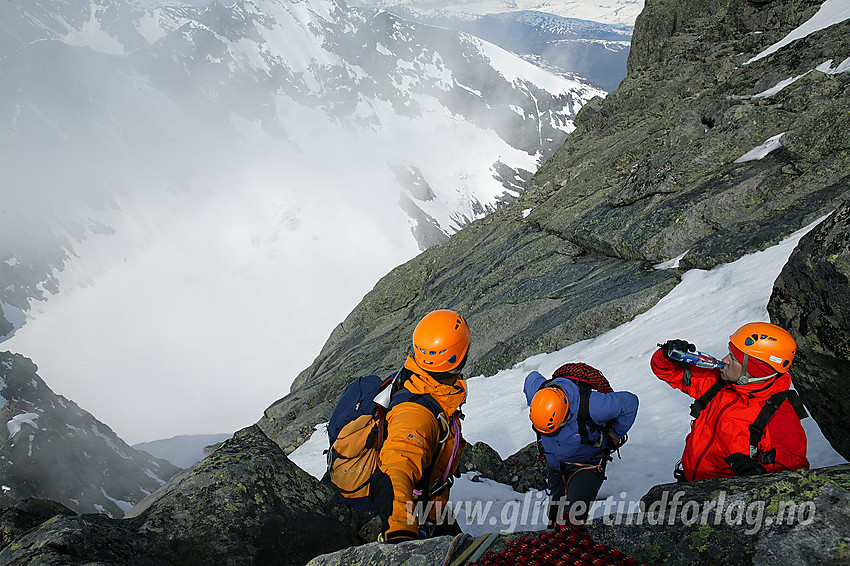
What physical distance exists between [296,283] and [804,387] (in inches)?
5914

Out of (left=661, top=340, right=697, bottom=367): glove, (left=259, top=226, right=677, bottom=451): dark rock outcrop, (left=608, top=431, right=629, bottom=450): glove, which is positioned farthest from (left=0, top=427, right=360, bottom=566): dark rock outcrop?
(left=259, top=226, right=677, bottom=451): dark rock outcrop

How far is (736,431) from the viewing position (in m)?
4.45

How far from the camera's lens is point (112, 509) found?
46.7 meters

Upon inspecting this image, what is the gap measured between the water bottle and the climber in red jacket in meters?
0.10

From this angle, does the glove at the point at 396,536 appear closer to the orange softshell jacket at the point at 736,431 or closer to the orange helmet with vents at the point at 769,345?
the orange softshell jacket at the point at 736,431

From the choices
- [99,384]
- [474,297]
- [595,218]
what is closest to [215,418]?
[99,384]

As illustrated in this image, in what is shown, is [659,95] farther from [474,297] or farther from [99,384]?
[99,384]

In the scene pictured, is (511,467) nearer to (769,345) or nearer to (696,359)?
(696,359)

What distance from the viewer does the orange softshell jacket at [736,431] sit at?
417cm

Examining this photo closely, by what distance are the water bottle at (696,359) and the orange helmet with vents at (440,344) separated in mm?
2424

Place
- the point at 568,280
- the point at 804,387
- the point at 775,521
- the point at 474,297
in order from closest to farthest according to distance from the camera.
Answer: the point at 775,521 < the point at 804,387 < the point at 568,280 < the point at 474,297

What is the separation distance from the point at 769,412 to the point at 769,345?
0.63 m

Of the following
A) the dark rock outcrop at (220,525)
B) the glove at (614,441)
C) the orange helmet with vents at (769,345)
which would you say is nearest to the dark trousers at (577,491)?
the glove at (614,441)

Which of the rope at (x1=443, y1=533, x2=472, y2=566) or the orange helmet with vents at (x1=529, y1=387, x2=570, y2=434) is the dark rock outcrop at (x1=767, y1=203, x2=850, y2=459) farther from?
the rope at (x1=443, y1=533, x2=472, y2=566)
